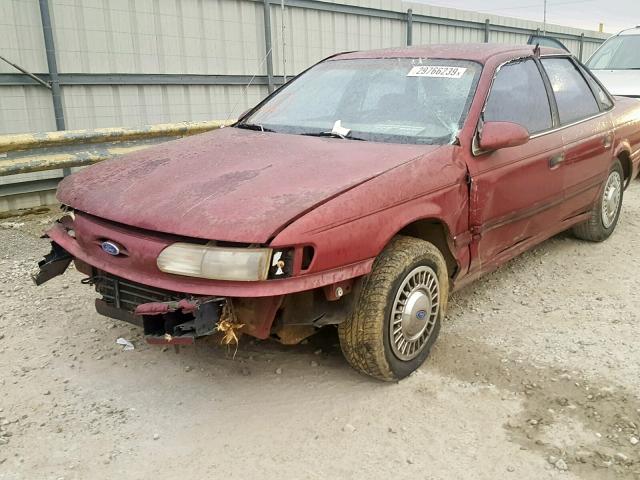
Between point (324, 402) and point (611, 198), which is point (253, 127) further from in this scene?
point (611, 198)

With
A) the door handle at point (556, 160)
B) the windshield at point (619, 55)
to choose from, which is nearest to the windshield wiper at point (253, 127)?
the door handle at point (556, 160)

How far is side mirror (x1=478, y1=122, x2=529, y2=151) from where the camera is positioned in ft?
Result: 11.0

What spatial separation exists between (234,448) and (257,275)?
778 millimetres

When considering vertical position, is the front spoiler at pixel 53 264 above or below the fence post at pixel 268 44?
below

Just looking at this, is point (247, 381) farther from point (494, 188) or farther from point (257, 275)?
point (494, 188)

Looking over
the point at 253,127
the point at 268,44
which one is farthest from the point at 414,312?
the point at 268,44

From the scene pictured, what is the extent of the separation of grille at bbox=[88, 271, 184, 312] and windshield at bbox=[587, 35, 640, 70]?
880cm

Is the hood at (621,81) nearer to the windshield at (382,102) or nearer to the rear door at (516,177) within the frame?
the rear door at (516,177)

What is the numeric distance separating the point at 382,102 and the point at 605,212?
2683mm

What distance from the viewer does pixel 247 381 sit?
3.17 metres

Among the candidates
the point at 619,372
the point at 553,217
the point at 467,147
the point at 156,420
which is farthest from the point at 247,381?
the point at 553,217

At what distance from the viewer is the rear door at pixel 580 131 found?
14.4 feet

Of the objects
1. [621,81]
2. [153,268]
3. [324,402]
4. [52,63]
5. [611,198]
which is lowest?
[324,402]

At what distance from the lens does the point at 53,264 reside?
3184 mm
